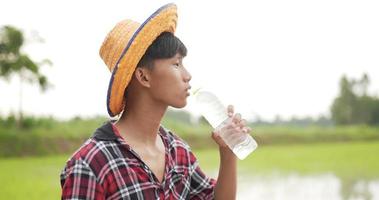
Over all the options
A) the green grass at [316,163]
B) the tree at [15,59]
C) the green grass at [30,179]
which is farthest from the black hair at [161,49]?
the tree at [15,59]

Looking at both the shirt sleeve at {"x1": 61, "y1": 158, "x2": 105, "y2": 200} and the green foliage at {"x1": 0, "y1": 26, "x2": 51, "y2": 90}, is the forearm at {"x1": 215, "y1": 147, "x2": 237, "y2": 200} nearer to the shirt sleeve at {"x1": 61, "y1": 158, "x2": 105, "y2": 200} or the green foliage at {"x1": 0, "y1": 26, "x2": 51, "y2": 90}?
the shirt sleeve at {"x1": 61, "y1": 158, "x2": 105, "y2": 200}

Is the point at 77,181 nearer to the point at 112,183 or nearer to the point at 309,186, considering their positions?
the point at 112,183

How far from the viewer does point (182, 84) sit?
3.97ft

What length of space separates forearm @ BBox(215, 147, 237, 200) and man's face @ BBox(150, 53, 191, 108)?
0.16 meters

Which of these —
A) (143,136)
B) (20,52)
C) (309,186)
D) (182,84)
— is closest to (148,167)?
(143,136)

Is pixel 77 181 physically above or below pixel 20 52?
below

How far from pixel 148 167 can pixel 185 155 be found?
14 centimetres

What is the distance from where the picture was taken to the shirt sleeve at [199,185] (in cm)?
134

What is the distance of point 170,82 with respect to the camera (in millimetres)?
1204

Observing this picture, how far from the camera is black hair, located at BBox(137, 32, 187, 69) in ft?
3.93

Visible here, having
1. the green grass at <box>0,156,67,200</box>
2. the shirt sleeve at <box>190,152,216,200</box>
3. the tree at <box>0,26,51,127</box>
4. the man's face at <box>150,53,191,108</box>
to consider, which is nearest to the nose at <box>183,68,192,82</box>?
the man's face at <box>150,53,191,108</box>

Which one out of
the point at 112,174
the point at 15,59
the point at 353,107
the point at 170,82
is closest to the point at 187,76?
the point at 170,82

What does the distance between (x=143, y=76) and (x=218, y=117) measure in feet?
0.65

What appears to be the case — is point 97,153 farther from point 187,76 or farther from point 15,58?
point 15,58
